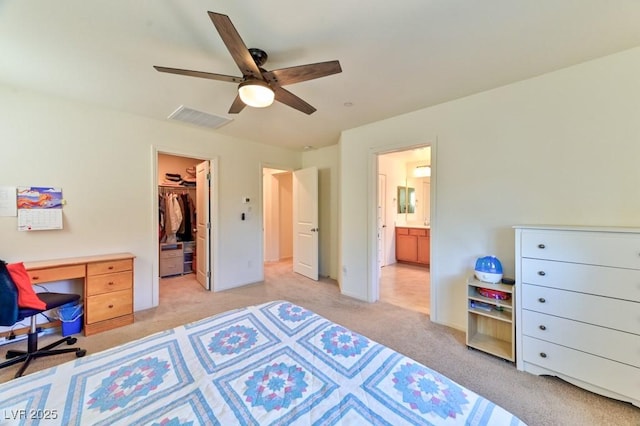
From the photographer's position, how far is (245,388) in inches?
39.2

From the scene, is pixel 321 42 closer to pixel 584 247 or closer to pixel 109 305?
pixel 584 247

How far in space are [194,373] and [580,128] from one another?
10.3ft

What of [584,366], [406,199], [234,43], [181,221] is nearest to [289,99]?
[234,43]

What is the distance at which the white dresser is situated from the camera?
5.43 feet

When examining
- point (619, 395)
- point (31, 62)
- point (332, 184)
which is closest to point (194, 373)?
point (619, 395)

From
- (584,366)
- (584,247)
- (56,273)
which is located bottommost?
(584,366)

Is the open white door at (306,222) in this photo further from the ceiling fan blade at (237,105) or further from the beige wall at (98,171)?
the ceiling fan blade at (237,105)

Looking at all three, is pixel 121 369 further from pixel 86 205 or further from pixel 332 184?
pixel 332 184

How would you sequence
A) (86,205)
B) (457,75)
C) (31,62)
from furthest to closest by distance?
(86,205), (457,75), (31,62)

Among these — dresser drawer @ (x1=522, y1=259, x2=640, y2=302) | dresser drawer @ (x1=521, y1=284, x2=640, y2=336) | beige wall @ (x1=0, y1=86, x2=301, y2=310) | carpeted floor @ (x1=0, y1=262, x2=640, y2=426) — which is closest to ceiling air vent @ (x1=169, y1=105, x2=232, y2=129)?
beige wall @ (x1=0, y1=86, x2=301, y2=310)

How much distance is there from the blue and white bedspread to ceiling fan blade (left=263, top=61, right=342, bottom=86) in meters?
1.60

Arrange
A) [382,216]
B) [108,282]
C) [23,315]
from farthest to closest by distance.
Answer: [382,216] < [108,282] < [23,315]

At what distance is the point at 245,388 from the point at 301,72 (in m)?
1.75

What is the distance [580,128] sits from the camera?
6.78 feet
